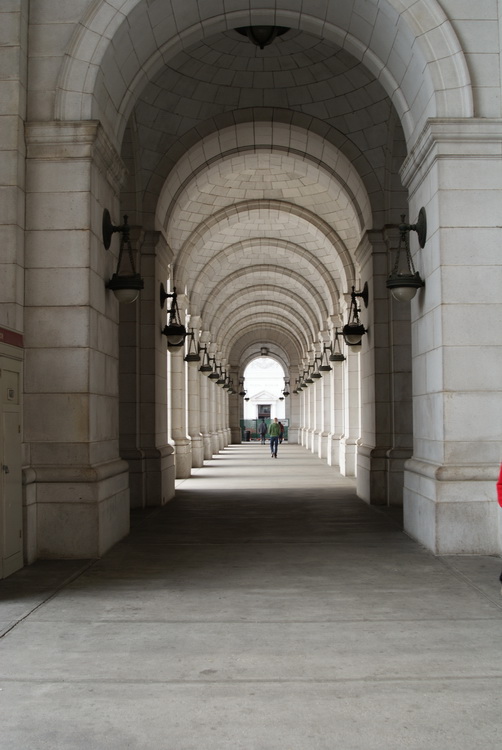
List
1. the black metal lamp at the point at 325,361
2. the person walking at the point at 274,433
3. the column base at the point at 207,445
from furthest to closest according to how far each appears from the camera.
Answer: the person walking at the point at 274,433, the column base at the point at 207,445, the black metal lamp at the point at 325,361

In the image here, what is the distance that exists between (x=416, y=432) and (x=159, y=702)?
5.84 metres

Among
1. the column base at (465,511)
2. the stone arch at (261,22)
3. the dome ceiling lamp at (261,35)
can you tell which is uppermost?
the dome ceiling lamp at (261,35)

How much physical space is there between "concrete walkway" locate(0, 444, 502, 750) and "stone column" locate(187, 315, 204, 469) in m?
14.1

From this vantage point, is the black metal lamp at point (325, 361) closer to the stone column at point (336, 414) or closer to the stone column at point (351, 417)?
the stone column at point (336, 414)

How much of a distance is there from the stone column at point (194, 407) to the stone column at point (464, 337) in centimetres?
A: 1523

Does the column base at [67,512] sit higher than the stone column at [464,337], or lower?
lower

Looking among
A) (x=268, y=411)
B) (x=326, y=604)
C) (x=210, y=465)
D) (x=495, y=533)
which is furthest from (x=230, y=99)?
(x=268, y=411)

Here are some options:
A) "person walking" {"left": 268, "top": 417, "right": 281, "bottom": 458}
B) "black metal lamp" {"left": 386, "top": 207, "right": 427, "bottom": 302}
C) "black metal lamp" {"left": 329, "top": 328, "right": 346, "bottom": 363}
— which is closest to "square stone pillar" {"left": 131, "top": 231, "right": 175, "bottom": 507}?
"black metal lamp" {"left": 386, "top": 207, "right": 427, "bottom": 302}

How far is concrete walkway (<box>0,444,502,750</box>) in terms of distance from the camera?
11.9 feet

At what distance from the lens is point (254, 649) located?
4.86 meters

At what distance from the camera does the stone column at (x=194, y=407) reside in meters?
23.0

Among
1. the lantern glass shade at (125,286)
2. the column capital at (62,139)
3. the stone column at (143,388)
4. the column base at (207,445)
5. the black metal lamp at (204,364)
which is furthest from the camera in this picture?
Answer: the column base at (207,445)

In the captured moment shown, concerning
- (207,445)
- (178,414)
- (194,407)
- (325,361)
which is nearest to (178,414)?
(178,414)

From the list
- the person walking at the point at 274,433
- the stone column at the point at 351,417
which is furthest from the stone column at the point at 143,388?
the person walking at the point at 274,433
